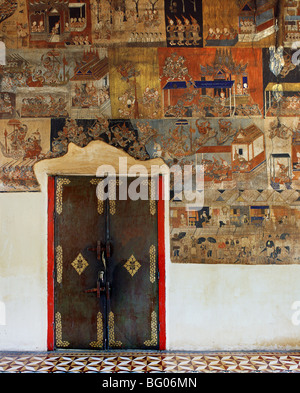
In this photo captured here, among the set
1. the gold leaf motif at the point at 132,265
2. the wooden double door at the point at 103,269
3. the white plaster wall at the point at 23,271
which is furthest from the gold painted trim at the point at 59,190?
the gold leaf motif at the point at 132,265

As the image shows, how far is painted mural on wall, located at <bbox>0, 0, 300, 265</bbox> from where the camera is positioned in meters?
4.95

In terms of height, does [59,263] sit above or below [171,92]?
below

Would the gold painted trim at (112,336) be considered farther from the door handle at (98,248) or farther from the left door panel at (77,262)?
the door handle at (98,248)

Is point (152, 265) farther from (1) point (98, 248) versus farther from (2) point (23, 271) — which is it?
(2) point (23, 271)

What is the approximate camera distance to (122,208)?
195 inches

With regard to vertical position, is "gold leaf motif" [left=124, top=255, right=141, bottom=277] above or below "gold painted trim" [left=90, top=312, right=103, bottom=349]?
above

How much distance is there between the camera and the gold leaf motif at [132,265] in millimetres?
4918

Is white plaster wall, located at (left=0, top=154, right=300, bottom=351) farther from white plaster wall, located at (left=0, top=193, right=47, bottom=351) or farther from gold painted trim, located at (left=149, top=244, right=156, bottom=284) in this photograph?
gold painted trim, located at (left=149, top=244, right=156, bottom=284)

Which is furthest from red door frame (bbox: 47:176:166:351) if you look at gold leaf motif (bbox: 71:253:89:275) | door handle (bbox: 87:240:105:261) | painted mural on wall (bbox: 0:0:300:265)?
door handle (bbox: 87:240:105:261)

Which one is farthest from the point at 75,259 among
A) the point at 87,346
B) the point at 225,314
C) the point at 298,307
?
the point at 298,307

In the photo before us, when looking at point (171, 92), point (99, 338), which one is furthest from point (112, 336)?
point (171, 92)

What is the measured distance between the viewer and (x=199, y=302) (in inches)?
191

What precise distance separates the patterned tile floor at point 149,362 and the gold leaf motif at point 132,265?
0.91 meters

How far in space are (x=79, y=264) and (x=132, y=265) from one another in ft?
2.03
